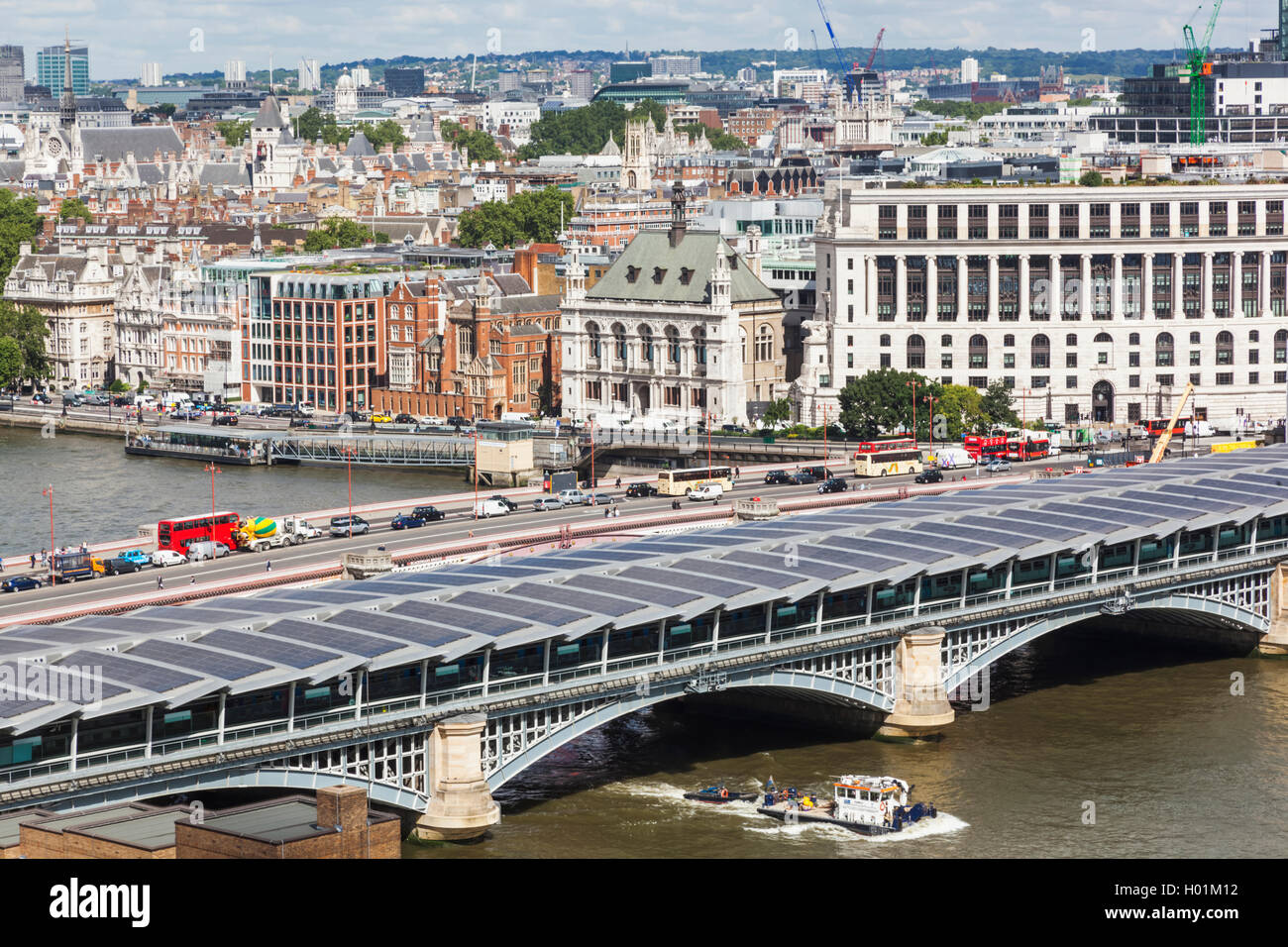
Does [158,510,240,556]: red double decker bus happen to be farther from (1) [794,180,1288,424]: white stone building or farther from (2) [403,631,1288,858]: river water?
(1) [794,180,1288,424]: white stone building

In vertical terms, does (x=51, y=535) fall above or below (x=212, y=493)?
below

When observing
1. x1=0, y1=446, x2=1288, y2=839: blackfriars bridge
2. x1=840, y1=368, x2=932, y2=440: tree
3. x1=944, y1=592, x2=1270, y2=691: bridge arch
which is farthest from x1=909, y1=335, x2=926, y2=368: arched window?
x1=944, y1=592, x2=1270, y2=691: bridge arch

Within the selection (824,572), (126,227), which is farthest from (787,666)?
(126,227)

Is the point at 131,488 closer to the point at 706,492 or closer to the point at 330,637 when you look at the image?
the point at 706,492

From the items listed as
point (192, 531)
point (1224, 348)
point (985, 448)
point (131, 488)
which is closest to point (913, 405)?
point (985, 448)

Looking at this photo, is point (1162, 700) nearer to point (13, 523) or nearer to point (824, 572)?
point (824, 572)
